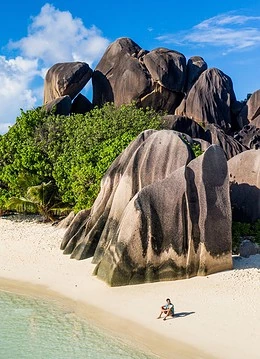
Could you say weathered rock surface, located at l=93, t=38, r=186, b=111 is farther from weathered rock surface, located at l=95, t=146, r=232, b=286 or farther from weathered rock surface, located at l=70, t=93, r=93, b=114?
weathered rock surface, located at l=95, t=146, r=232, b=286

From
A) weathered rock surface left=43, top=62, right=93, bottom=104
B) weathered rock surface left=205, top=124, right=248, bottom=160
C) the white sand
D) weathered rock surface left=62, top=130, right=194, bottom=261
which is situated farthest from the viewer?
weathered rock surface left=43, top=62, right=93, bottom=104

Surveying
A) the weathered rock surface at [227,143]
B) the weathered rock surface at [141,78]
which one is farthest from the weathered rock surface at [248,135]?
the weathered rock surface at [141,78]

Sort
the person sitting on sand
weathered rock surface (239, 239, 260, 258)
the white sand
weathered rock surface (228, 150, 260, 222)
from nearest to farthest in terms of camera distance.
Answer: the white sand → the person sitting on sand → weathered rock surface (239, 239, 260, 258) → weathered rock surface (228, 150, 260, 222)

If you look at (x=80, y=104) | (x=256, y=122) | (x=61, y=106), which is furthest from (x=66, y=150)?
(x=256, y=122)

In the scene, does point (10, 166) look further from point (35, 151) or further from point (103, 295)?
point (103, 295)

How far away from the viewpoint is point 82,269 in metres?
16.8

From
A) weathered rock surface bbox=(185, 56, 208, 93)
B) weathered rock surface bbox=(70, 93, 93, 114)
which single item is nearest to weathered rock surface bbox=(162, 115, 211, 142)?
weathered rock surface bbox=(185, 56, 208, 93)

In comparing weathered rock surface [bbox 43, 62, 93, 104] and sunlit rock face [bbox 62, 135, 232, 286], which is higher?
weathered rock surface [bbox 43, 62, 93, 104]

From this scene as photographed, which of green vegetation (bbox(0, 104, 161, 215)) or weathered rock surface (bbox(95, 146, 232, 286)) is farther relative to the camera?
green vegetation (bbox(0, 104, 161, 215))

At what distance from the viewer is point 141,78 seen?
3916 centimetres

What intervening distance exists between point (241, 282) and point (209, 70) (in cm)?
2846

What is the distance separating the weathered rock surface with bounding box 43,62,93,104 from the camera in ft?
125

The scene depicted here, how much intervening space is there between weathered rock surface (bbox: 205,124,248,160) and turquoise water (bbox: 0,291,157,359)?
21666 mm

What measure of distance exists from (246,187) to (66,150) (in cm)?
879
